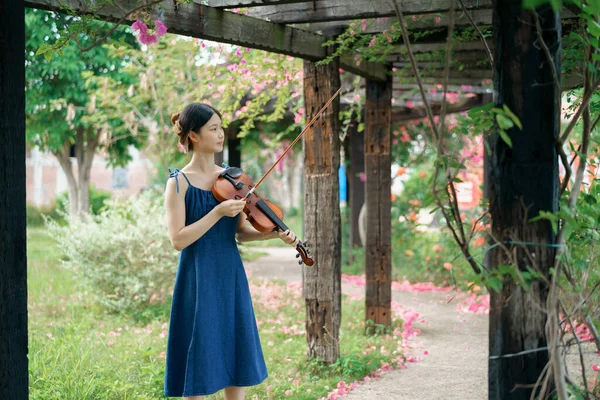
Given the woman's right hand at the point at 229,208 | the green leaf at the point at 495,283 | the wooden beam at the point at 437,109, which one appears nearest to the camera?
the green leaf at the point at 495,283

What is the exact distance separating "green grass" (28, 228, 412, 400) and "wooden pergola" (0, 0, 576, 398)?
0.95 feet

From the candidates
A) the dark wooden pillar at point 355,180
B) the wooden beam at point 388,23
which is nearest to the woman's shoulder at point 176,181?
the wooden beam at point 388,23

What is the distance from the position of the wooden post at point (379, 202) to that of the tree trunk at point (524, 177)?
173 inches

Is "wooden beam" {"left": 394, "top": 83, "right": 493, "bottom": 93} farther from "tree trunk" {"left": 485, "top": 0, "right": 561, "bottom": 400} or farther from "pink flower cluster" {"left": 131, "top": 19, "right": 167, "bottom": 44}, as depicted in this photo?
"tree trunk" {"left": 485, "top": 0, "right": 561, "bottom": 400}

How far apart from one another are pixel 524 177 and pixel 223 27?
235 cm

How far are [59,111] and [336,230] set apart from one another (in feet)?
33.0

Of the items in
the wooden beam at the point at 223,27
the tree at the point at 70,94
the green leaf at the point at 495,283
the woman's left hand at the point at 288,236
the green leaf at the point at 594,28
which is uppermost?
the tree at the point at 70,94

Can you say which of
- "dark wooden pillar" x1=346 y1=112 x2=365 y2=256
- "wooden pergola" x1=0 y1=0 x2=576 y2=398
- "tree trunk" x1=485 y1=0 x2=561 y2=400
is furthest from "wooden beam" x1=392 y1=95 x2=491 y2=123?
"tree trunk" x1=485 y1=0 x2=561 y2=400

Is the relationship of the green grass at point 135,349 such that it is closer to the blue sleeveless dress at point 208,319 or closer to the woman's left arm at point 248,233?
the blue sleeveless dress at point 208,319

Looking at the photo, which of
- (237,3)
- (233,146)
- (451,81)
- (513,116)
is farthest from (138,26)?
(233,146)

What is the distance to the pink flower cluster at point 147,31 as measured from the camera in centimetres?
305

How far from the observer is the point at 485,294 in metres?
8.67

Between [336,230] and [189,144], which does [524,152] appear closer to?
[189,144]

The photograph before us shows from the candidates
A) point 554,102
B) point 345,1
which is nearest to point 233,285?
point 554,102
